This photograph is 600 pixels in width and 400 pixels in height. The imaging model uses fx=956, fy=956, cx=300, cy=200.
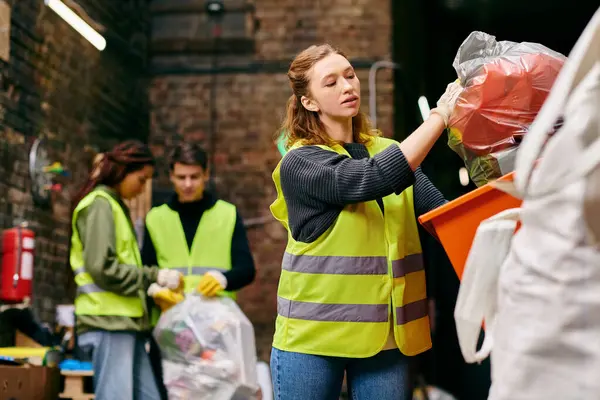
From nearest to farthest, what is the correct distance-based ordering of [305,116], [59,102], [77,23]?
[305,116]
[59,102]
[77,23]

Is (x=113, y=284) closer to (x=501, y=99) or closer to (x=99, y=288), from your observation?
(x=99, y=288)

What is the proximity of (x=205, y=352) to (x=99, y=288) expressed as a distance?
56 cm

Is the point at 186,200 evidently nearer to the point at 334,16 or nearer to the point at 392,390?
the point at 392,390

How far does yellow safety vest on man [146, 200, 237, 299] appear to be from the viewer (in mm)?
4641

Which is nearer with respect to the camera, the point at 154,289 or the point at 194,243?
the point at 154,289

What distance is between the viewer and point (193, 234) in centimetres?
468

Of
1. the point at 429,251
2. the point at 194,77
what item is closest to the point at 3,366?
the point at 194,77

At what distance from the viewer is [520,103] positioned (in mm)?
2295

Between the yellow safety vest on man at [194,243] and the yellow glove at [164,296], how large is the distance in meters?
0.16

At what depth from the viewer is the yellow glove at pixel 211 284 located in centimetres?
446

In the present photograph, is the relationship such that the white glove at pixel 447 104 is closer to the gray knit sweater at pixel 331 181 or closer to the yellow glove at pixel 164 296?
the gray knit sweater at pixel 331 181

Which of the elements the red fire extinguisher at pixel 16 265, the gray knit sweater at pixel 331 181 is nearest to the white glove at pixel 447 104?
the gray knit sweater at pixel 331 181

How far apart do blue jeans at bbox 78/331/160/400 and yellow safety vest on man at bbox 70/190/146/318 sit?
0.11 meters

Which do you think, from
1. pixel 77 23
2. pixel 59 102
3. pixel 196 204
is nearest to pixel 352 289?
pixel 196 204
